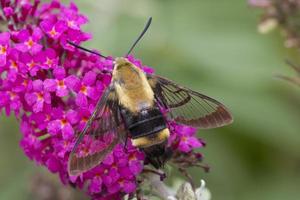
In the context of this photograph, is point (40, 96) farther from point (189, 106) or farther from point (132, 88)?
point (189, 106)

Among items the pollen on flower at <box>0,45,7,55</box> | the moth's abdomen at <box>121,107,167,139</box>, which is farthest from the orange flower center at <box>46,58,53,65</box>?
the moth's abdomen at <box>121,107,167,139</box>

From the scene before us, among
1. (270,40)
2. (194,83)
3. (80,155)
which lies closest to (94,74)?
(80,155)

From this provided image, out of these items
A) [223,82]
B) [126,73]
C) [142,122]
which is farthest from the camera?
[223,82]

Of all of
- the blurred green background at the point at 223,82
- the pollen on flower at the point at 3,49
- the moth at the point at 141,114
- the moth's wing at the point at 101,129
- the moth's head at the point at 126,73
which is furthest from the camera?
the blurred green background at the point at 223,82

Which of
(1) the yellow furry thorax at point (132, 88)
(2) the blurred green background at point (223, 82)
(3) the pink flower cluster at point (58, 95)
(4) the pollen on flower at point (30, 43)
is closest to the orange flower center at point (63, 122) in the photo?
(3) the pink flower cluster at point (58, 95)

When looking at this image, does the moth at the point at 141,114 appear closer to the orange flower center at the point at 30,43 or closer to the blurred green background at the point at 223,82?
the orange flower center at the point at 30,43

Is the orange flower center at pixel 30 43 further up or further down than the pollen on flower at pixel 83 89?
further up

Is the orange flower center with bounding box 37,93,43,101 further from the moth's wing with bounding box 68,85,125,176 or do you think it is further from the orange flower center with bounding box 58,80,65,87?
the moth's wing with bounding box 68,85,125,176

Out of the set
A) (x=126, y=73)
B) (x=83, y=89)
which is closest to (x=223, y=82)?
(x=126, y=73)
